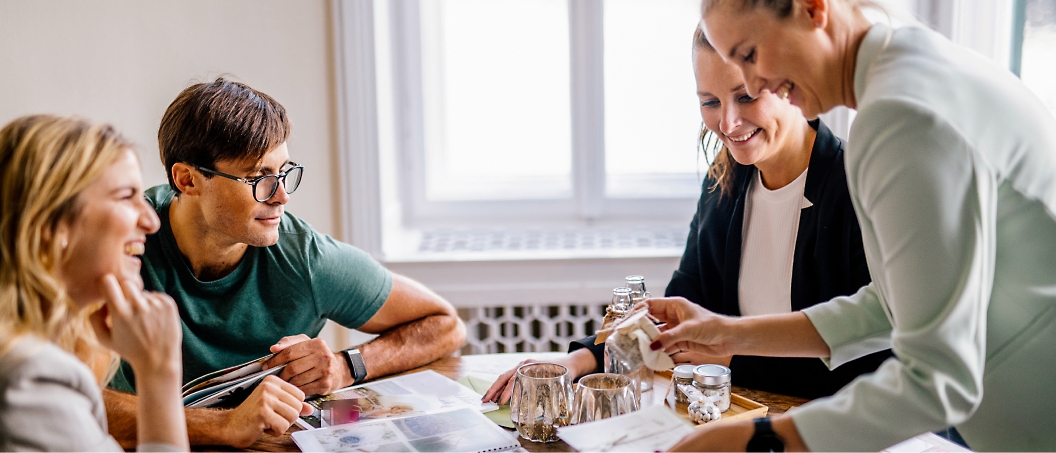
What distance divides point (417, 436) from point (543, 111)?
2.11m

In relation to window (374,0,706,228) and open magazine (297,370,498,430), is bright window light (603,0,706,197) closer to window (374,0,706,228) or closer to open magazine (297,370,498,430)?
window (374,0,706,228)

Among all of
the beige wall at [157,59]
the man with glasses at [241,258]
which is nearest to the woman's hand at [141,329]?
the man with glasses at [241,258]

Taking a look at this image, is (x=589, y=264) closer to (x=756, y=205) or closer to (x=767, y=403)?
(x=756, y=205)

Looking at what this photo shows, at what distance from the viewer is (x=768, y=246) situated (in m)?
1.94

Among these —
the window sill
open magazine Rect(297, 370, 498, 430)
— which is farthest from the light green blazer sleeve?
the window sill

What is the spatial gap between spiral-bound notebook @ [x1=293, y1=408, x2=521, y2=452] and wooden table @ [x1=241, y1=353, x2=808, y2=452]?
38mm

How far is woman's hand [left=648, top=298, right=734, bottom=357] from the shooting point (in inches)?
54.1

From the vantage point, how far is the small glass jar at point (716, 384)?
1.43 metres

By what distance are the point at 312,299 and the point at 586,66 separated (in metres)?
1.63

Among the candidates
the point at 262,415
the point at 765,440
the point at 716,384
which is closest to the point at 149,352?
the point at 262,415

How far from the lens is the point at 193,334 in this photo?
1779 mm

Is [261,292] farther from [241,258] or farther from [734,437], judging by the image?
[734,437]

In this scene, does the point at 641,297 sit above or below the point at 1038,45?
below

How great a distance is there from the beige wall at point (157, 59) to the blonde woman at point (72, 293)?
5.66ft
